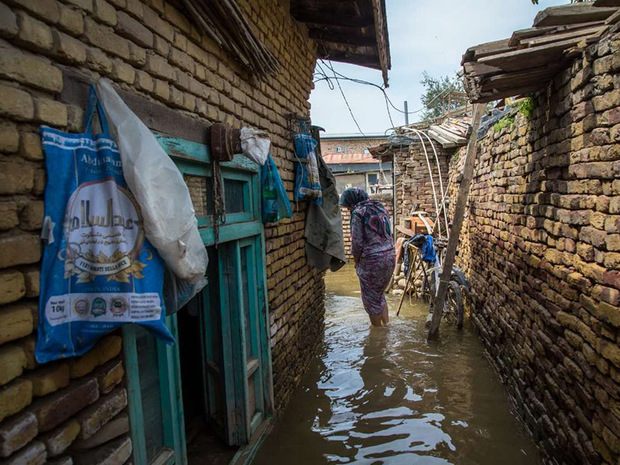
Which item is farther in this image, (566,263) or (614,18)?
(566,263)

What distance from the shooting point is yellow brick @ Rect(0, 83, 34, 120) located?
1.15 meters

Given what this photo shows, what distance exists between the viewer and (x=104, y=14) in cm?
156

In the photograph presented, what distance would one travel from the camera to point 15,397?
1165 millimetres

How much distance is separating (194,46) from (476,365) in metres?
4.62

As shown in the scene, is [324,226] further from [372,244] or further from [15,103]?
[15,103]

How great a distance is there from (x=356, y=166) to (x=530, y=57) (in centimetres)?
1948

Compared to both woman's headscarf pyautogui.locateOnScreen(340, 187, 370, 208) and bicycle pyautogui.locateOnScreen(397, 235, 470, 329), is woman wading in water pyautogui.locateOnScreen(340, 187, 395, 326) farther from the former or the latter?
bicycle pyautogui.locateOnScreen(397, 235, 470, 329)

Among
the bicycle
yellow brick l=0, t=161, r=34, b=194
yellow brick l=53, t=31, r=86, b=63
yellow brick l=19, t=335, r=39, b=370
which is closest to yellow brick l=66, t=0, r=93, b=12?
yellow brick l=53, t=31, r=86, b=63

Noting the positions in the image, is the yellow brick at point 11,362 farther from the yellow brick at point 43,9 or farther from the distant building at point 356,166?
the distant building at point 356,166

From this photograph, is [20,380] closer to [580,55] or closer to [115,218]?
[115,218]

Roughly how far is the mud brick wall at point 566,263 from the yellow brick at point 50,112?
268 cm

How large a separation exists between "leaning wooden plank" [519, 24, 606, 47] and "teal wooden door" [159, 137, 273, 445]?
2.09 meters

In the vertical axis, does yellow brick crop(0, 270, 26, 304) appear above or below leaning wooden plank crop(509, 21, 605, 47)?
below

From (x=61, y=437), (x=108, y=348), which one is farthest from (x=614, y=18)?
(x=61, y=437)
